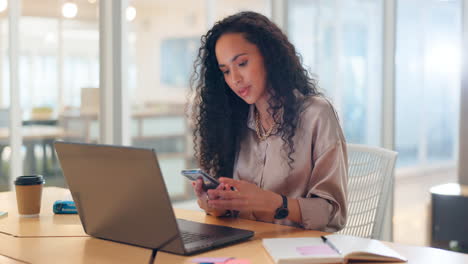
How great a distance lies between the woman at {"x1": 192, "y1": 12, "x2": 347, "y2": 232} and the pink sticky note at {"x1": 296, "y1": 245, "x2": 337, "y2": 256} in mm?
360

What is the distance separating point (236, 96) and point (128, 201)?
886mm

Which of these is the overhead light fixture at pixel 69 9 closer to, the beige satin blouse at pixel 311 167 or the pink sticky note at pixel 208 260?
the beige satin blouse at pixel 311 167

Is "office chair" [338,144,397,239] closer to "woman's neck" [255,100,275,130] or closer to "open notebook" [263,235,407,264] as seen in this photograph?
"woman's neck" [255,100,275,130]

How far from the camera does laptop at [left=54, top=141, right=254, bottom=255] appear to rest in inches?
54.1

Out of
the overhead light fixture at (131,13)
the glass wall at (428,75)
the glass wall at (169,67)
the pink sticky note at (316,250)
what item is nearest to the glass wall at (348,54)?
the glass wall at (428,75)

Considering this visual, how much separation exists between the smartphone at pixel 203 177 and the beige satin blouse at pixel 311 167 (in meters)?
0.21

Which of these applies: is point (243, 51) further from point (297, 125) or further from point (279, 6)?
point (279, 6)

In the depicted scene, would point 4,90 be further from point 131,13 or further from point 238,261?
point 238,261

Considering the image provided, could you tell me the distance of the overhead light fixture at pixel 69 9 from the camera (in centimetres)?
310

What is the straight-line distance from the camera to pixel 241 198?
1.75 metres

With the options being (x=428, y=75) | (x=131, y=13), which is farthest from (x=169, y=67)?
(x=428, y=75)

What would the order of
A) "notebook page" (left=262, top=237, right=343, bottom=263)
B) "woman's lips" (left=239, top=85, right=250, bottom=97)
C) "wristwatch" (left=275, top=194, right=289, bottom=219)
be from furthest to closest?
"woman's lips" (left=239, top=85, right=250, bottom=97)
"wristwatch" (left=275, top=194, right=289, bottom=219)
"notebook page" (left=262, top=237, right=343, bottom=263)

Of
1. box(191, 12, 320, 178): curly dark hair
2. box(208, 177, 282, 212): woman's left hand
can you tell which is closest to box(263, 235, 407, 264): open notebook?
box(208, 177, 282, 212): woman's left hand

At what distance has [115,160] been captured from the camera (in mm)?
1429
